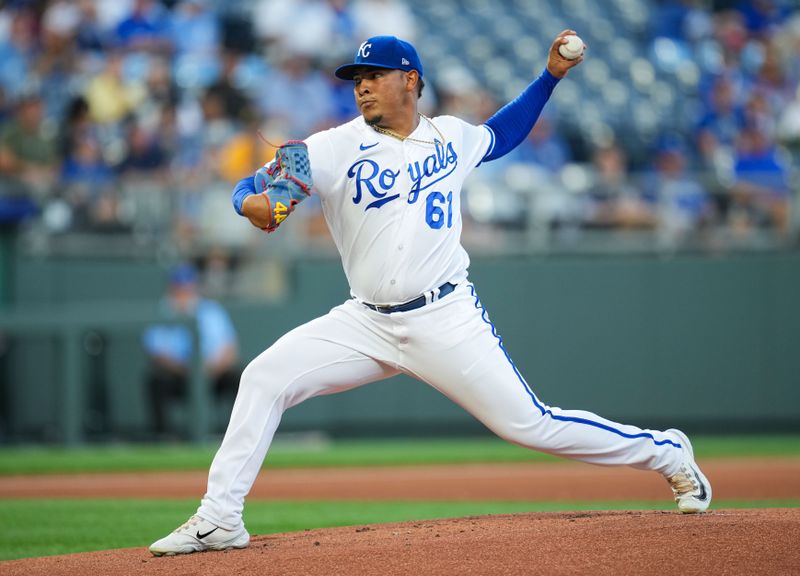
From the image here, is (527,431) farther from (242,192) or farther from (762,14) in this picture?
(762,14)

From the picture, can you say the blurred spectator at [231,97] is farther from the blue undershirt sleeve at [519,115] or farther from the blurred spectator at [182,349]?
the blue undershirt sleeve at [519,115]

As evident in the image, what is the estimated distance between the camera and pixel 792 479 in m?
8.45

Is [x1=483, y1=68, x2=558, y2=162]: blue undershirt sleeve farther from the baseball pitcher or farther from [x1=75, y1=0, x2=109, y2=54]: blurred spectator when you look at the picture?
[x1=75, y1=0, x2=109, y2=54]: blurred spectator

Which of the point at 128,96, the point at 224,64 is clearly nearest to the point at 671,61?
the point at 224,64

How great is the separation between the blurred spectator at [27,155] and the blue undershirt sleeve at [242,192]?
7348 mm

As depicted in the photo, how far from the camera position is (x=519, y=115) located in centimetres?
522

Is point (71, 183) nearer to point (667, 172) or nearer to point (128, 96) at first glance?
point (128, 96)

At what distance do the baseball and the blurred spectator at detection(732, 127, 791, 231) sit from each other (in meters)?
7.19

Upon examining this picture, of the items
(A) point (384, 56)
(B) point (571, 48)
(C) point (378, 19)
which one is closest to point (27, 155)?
(C) point (378, 19)

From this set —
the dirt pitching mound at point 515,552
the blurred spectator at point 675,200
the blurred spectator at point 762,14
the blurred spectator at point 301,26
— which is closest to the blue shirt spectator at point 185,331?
the blurred spectator at point 301,26

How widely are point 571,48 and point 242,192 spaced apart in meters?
1.58

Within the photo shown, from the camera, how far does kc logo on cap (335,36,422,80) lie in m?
4.73

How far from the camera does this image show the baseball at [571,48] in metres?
5.03

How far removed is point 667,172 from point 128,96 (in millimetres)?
5534
